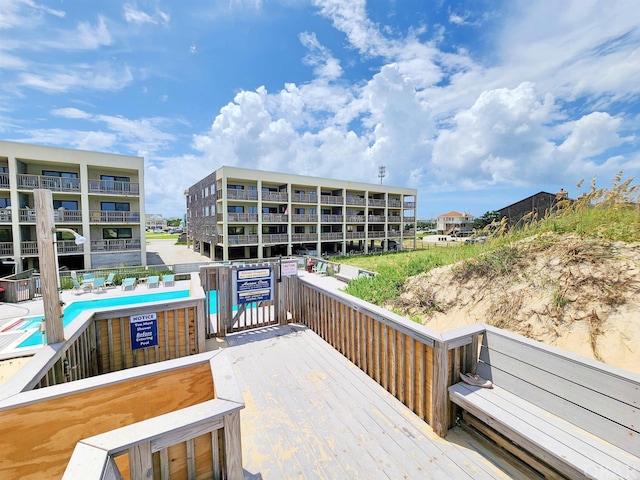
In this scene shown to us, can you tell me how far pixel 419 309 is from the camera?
4.75 m

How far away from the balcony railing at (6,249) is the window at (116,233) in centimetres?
455

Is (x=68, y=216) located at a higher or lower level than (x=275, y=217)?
lower

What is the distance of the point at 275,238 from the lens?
982 inches

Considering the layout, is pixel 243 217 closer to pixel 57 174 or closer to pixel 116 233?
pixel 116 233

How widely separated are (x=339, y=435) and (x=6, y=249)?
23580mm

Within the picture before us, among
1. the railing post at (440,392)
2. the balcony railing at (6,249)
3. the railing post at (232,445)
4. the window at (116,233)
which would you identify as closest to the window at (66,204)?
the window at (116,233)

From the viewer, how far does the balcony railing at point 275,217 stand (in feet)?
80.3

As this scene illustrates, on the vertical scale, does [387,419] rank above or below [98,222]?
below

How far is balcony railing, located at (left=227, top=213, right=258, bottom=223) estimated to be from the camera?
74.8ft

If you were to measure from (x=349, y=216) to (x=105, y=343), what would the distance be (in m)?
27.5

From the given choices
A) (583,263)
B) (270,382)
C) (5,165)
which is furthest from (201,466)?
(5,165)

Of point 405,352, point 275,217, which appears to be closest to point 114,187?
point 275,217

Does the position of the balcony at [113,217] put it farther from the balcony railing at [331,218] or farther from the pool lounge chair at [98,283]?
the balcony railing at [331,218]

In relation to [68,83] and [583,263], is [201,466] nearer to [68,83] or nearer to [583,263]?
[583,263]
